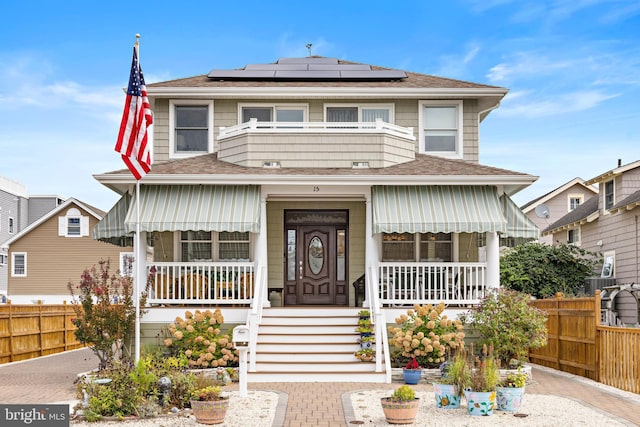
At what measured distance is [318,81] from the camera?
69.5ft

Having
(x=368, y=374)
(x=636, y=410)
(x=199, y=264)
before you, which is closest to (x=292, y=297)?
(x=199, y=264)

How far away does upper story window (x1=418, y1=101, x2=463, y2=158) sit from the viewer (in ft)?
67.7

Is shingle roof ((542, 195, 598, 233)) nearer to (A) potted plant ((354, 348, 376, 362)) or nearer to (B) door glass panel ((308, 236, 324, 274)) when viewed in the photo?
(B) door glass panel ((308, 236, 324, 274))

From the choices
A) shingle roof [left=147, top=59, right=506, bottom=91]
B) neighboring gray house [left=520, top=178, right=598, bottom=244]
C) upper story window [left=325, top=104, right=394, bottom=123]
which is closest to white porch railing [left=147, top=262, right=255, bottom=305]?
upper story window [left=325, top=104, right=394, bottom=123]

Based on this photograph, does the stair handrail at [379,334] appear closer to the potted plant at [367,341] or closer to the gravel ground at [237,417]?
the potted plant at [367,341]

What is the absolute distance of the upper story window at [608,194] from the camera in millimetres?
27094

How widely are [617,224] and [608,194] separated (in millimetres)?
1347

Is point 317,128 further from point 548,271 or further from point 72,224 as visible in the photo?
point 72,224

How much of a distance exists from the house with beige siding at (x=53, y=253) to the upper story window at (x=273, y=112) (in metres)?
19.0

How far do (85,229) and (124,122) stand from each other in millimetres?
25839

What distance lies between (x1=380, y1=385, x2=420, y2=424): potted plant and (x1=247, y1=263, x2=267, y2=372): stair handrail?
16.5ft

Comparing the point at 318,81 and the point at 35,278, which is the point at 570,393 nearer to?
the point at 318,81

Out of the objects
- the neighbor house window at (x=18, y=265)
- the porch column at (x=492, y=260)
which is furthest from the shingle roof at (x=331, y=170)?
the neighbor house window at (x=18, y=265)
